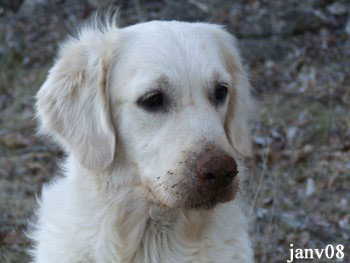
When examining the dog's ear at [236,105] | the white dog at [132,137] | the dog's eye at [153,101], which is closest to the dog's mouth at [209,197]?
the white dog at [132,137]

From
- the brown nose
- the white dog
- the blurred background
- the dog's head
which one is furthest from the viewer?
the blurred background

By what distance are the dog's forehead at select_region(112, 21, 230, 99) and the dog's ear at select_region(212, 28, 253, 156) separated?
0.75 feet

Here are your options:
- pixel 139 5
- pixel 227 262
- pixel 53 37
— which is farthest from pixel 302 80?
pixel 227 262

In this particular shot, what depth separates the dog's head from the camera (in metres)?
3.29

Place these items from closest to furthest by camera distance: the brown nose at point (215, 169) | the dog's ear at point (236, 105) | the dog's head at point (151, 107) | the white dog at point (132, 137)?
the brown nose at point (215, 169)
the dog's head at point (151, 107)
the white dog at point (132, 137)
the dog's ear at point (236, 105)

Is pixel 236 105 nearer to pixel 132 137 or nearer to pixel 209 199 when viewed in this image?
pixel 132 137

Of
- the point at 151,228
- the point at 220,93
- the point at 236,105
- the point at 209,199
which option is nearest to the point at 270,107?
the point at 236,105

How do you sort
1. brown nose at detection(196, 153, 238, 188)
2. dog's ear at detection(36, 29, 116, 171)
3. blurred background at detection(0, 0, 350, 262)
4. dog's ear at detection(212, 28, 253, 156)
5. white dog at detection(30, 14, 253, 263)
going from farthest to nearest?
blurred background at detection(0, 0, 350, 262) < dog's ear at detection(212, 28, 253, 156) < dog's ear at detection(36, 29, 116, 171) < white dog at detection(30, 14, 253, 263) < brown nose at detection(196, 153, 238, 188)

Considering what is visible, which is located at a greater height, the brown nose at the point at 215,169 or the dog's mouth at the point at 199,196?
the brown nose at the point at 215,169

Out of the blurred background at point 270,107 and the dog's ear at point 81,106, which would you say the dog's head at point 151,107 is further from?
the blurred background at point 270,107

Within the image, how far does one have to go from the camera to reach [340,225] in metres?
5.67

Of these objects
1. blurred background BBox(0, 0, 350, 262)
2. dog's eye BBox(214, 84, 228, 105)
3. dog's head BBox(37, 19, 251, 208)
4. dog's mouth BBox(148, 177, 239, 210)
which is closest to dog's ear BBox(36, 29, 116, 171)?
dog's head BBox(37, 19, 251, 208)

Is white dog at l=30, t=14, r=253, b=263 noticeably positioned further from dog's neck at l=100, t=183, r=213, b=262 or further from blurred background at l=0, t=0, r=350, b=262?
blurred background at l=0, t=0, r=350, b=262

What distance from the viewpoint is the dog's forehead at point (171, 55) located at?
11.5 ft
